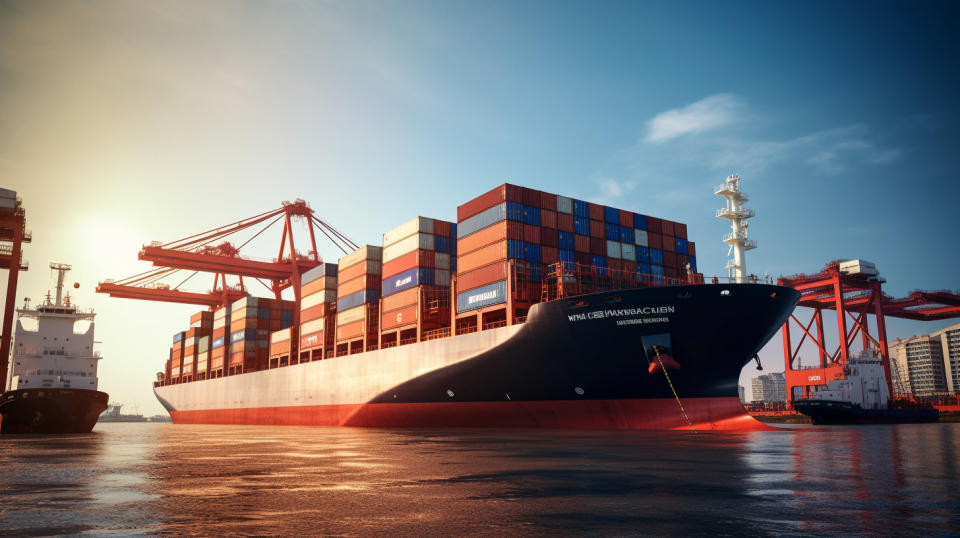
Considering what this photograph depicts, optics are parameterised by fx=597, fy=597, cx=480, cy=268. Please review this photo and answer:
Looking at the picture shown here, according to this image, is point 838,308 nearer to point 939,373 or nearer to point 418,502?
point 418,502

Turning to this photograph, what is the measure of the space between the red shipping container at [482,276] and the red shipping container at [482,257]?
273 millimetres

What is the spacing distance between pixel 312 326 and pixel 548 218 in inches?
1013

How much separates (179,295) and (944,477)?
239 feet

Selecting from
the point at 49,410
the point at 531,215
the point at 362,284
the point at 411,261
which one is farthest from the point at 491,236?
the point at 49,410

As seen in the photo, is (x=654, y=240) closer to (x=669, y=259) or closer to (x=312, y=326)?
(x=669, y=259)

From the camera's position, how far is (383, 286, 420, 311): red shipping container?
121ft

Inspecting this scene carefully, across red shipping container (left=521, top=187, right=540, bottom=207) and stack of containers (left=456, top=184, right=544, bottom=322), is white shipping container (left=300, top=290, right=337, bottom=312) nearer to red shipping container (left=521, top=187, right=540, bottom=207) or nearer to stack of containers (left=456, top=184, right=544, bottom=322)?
stack of containers (left=456, top=184, right=544, bottom=322)

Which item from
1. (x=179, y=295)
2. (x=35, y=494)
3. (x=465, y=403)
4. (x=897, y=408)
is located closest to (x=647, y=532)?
(x=35, y=494)

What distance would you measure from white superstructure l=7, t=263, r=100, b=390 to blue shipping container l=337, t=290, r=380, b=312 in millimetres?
16495

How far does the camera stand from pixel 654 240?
36.2 m

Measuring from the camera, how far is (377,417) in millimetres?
38719

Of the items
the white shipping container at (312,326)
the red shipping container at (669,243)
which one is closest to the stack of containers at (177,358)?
the white shipping container at (312,326)

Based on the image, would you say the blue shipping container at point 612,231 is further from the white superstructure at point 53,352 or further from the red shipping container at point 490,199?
the white superstructure at point 53,352

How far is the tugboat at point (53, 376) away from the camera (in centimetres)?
3400
